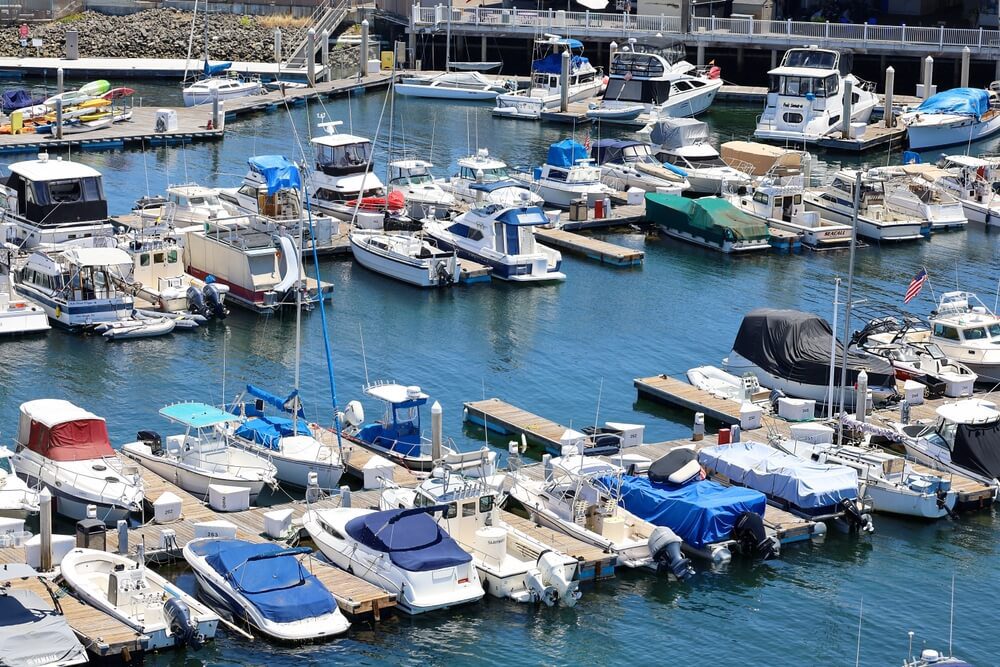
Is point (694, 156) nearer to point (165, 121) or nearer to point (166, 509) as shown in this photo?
point (165, 121)

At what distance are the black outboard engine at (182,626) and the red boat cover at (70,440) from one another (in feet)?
25.3

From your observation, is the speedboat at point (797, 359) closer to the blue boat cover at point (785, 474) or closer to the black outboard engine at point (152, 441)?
the blue boat cover at point (785, 474)

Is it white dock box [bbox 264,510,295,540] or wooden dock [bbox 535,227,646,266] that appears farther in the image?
wooden dock [bbox 535,227,646,266]

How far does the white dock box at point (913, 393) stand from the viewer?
46094 millimetres

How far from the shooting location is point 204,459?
1547 inches

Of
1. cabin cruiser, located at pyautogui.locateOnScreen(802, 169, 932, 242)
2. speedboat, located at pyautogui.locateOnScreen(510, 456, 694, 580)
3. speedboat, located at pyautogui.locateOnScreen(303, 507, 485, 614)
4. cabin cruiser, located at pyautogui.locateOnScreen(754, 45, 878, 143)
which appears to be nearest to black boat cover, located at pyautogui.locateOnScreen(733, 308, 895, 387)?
speedboat, located at pyautogui.locateOnScreen(510, 456, 694, 580)

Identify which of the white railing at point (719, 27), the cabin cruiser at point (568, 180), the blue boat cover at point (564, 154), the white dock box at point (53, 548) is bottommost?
the white dock box at point (53, 548)

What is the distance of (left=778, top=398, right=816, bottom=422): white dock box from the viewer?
1795 inches

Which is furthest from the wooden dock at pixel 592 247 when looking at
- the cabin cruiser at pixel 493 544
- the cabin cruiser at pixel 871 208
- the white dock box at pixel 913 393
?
the cabin cruiser at pixel 493 544

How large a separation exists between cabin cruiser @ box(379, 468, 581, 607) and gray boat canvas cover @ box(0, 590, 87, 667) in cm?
831

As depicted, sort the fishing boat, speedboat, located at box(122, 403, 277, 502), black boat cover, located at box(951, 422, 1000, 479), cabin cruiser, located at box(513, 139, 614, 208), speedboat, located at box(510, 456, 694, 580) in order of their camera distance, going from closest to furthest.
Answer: speedboat, located at box(510, 456, 694, 580) → speedboat, located at box(122, 403, 277, 502) → black boat cover, located at box(951, 422, 1000, 479) → the fishing boat → cabin cruiser, located at box(513, 139, 614, 208)

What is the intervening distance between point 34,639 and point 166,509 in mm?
6585

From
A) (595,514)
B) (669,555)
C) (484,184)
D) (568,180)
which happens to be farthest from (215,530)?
(568,180)

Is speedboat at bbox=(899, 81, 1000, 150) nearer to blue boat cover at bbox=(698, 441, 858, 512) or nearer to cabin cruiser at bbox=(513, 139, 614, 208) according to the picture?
cabin cruiser at bbox=(513, 139, 614, 208)
